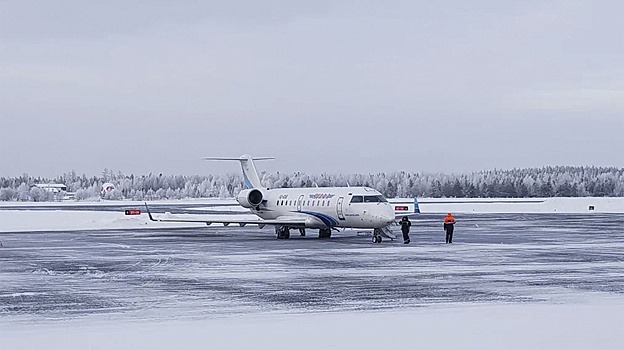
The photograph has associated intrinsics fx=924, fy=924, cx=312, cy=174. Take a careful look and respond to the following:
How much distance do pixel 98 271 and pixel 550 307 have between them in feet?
38.7

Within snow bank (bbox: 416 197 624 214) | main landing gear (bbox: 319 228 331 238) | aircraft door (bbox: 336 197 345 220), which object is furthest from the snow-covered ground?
snow bank (bbox: 416 197 624 214)

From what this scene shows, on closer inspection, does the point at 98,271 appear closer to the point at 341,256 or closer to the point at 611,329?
the point at 341,256

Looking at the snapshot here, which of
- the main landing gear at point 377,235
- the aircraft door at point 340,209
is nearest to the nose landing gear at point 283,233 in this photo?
the aircraft door at point 340,209

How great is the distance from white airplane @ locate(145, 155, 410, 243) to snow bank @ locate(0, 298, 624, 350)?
20464 millimetres

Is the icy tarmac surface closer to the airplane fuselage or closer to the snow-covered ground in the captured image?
the snow-covered ground

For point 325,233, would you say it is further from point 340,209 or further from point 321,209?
point 340,209

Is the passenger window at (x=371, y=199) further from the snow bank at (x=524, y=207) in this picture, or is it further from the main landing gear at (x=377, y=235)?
the snow bank at (x=524, y=207)

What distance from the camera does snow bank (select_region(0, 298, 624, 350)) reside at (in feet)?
38.9

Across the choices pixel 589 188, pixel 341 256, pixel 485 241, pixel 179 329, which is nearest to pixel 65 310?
pixel 179 329

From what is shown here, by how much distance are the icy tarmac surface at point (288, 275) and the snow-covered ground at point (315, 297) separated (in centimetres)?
4

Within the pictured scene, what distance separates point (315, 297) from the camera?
55.4 ft

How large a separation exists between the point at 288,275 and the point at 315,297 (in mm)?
4464

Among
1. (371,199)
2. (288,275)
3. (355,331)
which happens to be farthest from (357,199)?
(355,331)

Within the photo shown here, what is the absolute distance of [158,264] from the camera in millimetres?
24766
